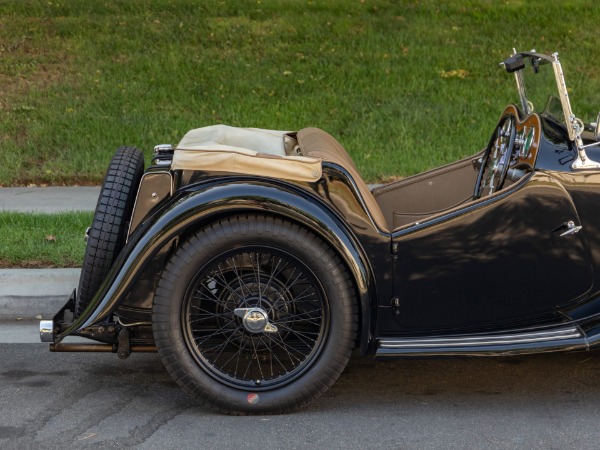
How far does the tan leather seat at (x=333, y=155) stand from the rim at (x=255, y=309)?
15.7 inches

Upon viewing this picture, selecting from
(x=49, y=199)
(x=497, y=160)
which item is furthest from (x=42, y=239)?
(x=497, y=160)

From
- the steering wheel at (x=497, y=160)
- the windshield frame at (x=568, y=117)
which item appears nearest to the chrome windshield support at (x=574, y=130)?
the windshield frame at (x=568, y=117)

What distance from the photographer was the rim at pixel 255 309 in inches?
164

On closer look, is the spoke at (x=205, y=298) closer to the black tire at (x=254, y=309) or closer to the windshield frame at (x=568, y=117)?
the black tire at (x=254, y=309)

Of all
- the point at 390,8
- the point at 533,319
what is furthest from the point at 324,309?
the point at 390,8

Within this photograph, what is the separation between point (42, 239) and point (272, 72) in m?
4.44

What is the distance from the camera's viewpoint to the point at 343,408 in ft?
14.2

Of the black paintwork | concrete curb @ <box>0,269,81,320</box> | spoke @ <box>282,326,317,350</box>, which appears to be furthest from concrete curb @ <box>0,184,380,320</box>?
spoke @ <box>282,326,317,350</box>

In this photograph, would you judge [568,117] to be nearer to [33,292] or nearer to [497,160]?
[497,160]

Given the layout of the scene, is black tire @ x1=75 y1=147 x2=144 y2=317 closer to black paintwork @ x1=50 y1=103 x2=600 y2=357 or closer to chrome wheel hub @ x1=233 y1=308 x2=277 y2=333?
black paintwork @ x1=50 y1=103 x2=600 y2=357

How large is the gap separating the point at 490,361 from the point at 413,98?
5.31 metres

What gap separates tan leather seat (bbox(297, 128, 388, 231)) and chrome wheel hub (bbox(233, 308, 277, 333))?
0.62 metres

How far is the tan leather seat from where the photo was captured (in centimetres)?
424

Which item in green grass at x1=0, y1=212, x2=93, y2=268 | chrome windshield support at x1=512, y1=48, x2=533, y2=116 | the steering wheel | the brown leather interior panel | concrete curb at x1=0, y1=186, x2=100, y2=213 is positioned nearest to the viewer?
the steering wheel
